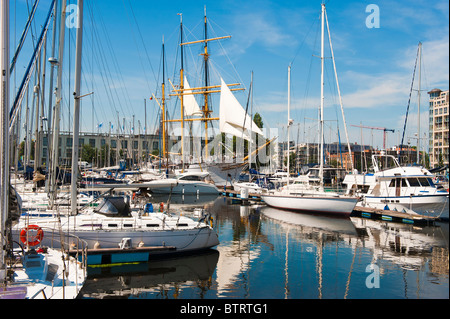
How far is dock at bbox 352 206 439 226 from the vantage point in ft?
85.6

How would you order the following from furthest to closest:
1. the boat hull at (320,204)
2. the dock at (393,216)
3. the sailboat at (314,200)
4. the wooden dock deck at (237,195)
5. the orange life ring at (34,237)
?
the wooden dock deck at (237,195) < the sailboat at (314,200) < the boat hull at (320,204) < the dock at (393,216) < the orange life ring at (34,237)

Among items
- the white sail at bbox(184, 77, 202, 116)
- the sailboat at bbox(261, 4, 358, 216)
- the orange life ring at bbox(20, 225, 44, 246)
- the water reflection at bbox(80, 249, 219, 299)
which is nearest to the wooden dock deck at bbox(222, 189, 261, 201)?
the sailboat at bbox(261, 4, 358, 216)

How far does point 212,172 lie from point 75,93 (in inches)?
1570

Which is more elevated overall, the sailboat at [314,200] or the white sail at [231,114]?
the white sail at [231,114]

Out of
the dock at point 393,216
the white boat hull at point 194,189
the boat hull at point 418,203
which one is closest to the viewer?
the dock at point 393,216

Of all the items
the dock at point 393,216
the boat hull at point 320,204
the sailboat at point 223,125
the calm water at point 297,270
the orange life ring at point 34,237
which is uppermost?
the sailboat at point 223,125

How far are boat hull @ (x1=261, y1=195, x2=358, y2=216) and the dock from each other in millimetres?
1700

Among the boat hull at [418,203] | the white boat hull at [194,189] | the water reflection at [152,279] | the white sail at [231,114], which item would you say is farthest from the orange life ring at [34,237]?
the white sail at [231,114]

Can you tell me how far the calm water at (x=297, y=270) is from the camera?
12.4 metres

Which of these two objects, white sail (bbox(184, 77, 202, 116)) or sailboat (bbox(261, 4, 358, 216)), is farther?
white sail (bbox(184, 77, 202, 116))

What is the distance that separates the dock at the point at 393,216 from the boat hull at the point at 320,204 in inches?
66.9

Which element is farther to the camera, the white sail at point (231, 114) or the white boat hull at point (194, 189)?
the white sail at point (231, 114)

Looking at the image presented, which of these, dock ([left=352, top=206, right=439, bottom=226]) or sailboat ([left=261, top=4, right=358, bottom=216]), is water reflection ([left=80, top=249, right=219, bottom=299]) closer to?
sailboat ([left=261, top=4, right=358, bottom=216])

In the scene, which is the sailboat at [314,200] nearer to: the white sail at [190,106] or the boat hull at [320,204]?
the boat hull at [320,204]
